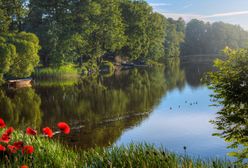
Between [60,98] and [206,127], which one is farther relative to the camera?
[60,98]

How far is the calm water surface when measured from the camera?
27.2 m

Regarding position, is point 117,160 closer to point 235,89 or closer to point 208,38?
point 235,89

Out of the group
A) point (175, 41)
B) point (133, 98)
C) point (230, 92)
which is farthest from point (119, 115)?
point (175, 41)

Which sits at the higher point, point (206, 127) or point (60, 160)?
point (60, 160)

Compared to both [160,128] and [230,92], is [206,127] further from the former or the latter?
[230,92]

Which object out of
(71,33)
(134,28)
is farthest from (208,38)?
(71,33)

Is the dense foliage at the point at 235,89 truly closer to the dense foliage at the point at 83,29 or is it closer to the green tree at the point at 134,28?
the dense foliage at the point at 83,29

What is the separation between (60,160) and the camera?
1400 centimetres

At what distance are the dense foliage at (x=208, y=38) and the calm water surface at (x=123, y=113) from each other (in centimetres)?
12602

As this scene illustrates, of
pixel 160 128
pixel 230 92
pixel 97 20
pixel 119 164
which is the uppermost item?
pixel 97 20

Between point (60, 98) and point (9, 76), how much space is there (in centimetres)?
2131

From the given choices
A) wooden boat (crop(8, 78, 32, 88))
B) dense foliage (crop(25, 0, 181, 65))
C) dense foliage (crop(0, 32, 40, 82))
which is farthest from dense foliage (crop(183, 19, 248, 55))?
wooden boat (crop(8, 78, 32, 88))

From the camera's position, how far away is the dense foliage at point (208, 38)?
184 meters

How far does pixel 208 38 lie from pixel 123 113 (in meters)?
158
